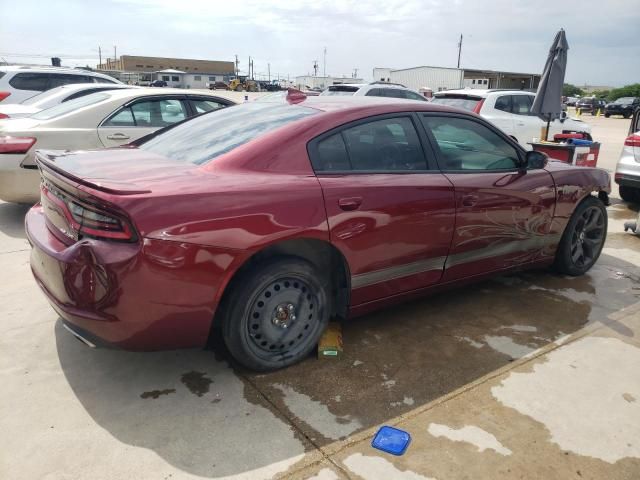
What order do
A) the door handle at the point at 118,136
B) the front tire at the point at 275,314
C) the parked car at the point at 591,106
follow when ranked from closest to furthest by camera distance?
the front tire at the point at 275,314 < the door handle at the point at 118,136 < the parked car at the point at 591,106

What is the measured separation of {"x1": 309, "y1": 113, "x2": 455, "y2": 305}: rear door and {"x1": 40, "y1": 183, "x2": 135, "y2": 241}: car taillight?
40.0 inches

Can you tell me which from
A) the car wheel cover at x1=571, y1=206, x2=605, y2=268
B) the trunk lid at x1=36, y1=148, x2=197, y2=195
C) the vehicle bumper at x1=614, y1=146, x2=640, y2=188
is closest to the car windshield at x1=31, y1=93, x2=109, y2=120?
the trunk lid at x1=36, y1=148, x2=197, y2=195

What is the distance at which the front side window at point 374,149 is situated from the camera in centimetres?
281

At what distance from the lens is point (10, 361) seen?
2844 millimetres

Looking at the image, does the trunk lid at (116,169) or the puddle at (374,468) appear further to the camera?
the trunk lid at (116,169)

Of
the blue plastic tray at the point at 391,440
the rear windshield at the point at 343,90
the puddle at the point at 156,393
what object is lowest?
the puddle at the point at 156,393

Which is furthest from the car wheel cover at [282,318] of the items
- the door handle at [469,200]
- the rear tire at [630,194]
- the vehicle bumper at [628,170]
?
the rear tire at [630,194]

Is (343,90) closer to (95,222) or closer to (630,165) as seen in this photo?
(630,165)

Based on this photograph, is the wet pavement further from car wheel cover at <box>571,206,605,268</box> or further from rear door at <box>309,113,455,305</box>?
car wheel cover at <box>571,206,605,268</box>

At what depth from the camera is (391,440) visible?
228 cm

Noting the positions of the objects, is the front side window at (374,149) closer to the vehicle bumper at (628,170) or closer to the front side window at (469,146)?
the front side window at (469,146)

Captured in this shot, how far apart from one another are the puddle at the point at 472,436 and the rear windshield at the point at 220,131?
1.77 m

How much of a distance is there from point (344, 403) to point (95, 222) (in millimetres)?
1480

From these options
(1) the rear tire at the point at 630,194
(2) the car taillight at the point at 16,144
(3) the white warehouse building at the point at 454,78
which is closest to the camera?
(2) the car taillight at the point at 16,144
